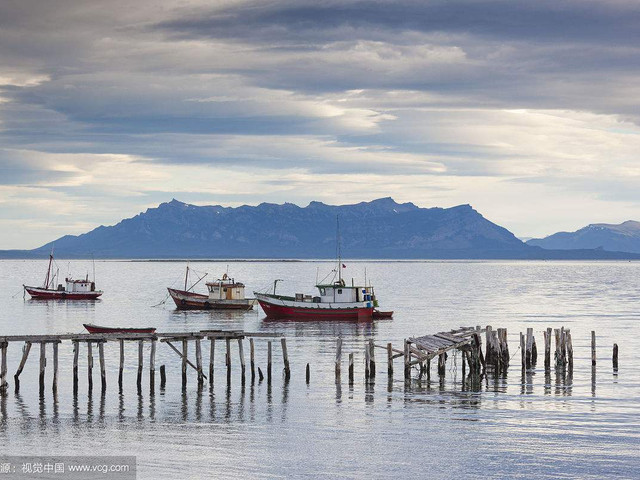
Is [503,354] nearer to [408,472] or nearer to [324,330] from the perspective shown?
[408,472]

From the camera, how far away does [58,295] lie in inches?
6122

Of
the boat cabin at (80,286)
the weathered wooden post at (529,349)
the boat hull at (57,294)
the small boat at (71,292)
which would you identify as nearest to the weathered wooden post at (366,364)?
the weathered wooden post at (529,349)

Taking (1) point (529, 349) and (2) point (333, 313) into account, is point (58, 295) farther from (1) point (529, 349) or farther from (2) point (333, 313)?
(1) point (529, 349)

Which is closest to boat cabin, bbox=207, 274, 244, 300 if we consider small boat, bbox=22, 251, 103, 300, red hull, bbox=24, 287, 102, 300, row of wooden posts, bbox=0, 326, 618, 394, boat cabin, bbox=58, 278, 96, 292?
small boat, bbox=22, 251, 103, 300

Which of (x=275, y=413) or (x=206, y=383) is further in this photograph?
(x=206, y=383)

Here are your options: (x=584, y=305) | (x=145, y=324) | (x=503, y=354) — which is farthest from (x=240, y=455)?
(x=584, y=305)

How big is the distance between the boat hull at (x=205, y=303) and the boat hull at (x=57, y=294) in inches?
1277

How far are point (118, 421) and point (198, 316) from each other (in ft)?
242

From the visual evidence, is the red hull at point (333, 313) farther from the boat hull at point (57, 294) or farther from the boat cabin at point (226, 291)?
the boat hull at point (57, 294)

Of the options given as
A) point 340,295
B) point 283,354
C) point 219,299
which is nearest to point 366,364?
point 283,354

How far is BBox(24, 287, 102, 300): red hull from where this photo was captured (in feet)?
498

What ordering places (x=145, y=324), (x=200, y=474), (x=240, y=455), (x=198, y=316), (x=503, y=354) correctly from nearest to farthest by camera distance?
(x=200, y=474)
(x=240, y=455)
(x=503, y=354)
(x=145, y=324)
(x=198, y=316)

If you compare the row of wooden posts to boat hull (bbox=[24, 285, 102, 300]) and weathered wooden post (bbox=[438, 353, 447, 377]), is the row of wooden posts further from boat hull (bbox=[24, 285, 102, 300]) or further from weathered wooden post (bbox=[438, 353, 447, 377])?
boat hull (bbox=[24, 285, 102, 300])

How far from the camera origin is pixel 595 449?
3403 cm
